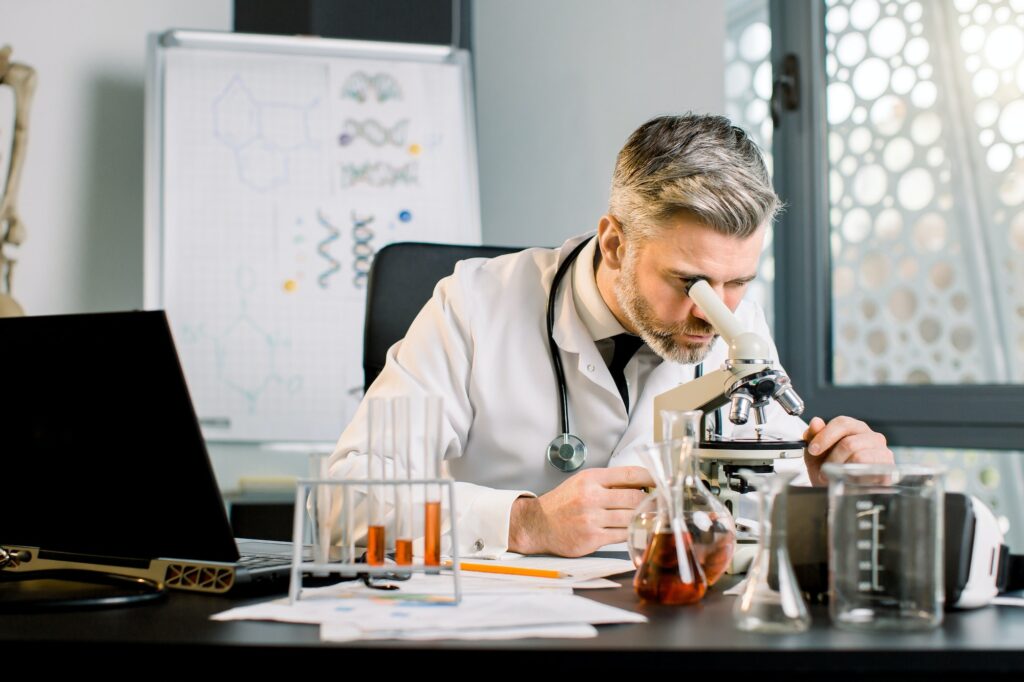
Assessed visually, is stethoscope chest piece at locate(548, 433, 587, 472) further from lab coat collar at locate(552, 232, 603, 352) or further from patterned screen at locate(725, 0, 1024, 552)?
patterned screen at locate(725, 0, 1024, 552)

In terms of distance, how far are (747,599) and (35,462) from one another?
2.27 ft

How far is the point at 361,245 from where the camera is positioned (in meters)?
2.78

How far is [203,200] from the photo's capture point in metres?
2.71

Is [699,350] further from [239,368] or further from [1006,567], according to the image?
[239,368]

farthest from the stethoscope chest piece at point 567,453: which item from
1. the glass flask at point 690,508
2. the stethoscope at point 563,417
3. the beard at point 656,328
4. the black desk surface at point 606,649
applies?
the black desk surface at point 606,649

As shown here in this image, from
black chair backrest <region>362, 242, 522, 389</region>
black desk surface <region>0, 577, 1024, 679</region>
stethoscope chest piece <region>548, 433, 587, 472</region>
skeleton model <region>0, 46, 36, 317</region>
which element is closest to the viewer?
black desk surface <region>0, 577, 1024, 679</region>

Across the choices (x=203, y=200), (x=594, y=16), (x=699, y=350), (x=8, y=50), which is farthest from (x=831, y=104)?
(x=8, y=50)

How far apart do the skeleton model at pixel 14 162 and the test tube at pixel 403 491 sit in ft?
6.99

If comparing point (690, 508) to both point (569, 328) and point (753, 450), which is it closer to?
point (753, 450)

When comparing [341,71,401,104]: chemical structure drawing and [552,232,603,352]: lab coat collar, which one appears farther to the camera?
[341,71,401,104]: chemical structure drawing

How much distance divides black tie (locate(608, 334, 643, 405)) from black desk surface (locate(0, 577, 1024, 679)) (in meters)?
0.96

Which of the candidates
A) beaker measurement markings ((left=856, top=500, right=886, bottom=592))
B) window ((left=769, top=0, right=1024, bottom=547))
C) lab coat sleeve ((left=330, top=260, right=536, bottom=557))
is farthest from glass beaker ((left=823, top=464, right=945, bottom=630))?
window ((left=769, top=0, right=1024, bottom=547))

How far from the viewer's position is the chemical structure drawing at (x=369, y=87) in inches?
111

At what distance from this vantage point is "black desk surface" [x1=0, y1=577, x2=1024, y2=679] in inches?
30.0
